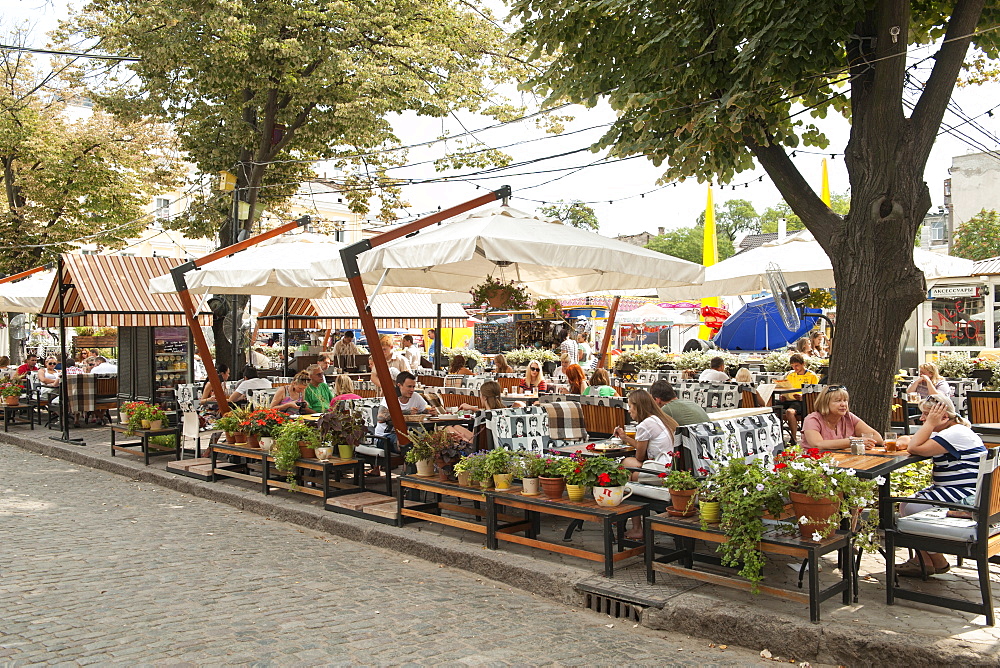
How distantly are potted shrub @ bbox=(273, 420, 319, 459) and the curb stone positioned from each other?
563 mm

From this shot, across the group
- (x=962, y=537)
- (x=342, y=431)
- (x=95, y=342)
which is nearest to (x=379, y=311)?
(x=342, y=431)

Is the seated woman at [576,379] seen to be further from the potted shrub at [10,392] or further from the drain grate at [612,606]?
the potted shrub at [10,392]

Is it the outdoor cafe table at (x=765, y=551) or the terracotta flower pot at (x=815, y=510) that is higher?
the terracotta flower pot at (x=815, y=510)

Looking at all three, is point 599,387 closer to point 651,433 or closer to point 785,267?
point 785,267

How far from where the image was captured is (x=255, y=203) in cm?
1800

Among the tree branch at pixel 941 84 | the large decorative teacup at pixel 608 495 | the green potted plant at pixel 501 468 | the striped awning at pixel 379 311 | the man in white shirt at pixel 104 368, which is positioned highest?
the tree branch at pixel 941 84

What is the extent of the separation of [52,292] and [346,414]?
11.0m

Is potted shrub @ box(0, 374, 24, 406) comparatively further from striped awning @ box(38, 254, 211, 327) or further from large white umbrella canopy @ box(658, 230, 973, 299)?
large white umbrella canopy @ box(658, 230, 973, 299)

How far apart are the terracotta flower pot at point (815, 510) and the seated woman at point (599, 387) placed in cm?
600

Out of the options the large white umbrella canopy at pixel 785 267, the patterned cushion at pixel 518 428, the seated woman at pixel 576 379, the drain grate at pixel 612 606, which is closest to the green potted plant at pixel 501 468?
the patterned cushion at pixel 518 428

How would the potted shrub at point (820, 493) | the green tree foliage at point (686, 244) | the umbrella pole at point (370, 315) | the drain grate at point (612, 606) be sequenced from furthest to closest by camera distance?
the green tree foliage at point (686, 244) → the umbrella pole at point (370, 315) → the drain grate at point (612, 606) → the potted shrub at point (820, 493)

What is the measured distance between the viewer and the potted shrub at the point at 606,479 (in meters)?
6.04

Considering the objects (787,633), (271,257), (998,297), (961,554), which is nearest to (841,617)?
(787,633)

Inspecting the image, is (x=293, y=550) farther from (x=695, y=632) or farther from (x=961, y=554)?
(x=961, y=554)
